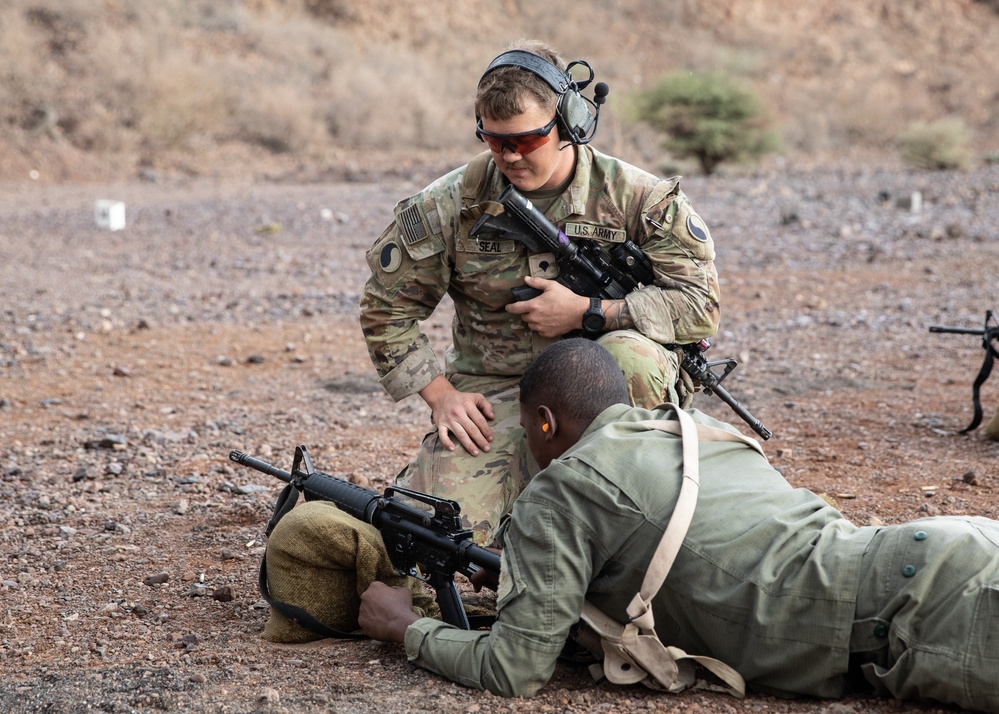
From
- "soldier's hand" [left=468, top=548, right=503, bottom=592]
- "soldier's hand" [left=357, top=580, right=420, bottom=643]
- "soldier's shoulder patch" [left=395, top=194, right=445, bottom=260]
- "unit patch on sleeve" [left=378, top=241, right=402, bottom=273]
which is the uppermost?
"soldier's shoulder patch" [left=395, top=194, right=445, bottom=260]

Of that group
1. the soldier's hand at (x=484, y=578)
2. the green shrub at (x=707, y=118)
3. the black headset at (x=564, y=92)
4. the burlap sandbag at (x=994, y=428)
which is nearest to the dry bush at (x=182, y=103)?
the green shrub at (x=707, y=118)

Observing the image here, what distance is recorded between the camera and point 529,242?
3.30 metres

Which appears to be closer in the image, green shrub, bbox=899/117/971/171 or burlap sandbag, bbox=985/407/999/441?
burlap sandbag, bbox=985/407/999/441

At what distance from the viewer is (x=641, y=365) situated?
3.10 meters

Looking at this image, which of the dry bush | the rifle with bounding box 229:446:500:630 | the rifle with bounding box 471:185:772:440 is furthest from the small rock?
the dry bush

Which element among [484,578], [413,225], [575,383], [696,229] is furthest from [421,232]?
[484,578]

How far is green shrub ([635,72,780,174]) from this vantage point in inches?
656

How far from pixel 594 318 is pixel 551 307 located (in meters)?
0.13

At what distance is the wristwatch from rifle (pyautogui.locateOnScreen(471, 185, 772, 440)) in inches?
3.9

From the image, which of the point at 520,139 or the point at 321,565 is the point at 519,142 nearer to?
the point at 520,139

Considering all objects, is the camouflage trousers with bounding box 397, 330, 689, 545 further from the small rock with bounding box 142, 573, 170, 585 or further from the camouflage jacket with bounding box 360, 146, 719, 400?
the small rock with bounding box 142, 573, 170, 585

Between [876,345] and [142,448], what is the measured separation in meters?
4.22

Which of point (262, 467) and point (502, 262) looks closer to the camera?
point (262, 467)

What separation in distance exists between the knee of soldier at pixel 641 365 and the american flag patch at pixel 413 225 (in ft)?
2.12
